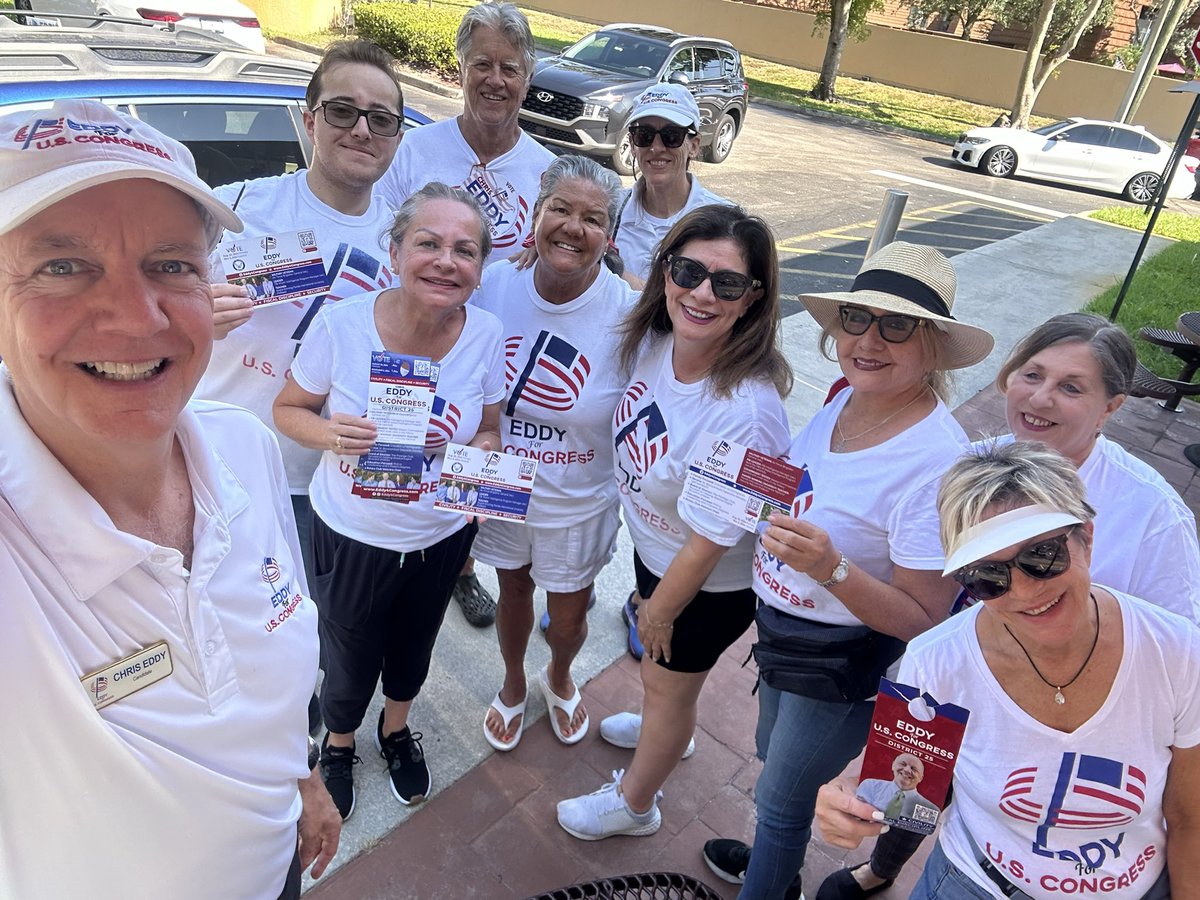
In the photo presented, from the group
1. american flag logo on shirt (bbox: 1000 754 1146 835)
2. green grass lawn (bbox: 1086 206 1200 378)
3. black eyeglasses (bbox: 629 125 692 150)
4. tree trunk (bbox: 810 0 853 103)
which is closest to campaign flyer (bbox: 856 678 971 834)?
american flag logo on shirt (bbox: 1000 754 1146 835)

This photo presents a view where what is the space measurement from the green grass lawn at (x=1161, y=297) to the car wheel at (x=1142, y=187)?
166 inches

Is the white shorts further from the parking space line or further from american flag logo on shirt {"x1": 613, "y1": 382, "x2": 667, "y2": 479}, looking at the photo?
the parking space line

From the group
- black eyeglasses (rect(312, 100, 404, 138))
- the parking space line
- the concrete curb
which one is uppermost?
black eyeglasses (rect(312, 100, 404, 138))

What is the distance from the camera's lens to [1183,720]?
5.22 ft

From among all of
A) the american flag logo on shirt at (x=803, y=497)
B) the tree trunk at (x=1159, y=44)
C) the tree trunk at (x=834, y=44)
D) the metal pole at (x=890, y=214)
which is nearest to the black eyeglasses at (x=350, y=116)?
the american flag logo on shirt at (x=803, y=497)

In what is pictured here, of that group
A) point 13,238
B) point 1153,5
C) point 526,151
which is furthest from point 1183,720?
point 1153,5

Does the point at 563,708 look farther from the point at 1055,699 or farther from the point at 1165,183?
the point at 1165,183

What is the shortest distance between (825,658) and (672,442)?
0.72 m

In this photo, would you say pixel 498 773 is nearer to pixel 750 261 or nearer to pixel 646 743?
pixel 646 743

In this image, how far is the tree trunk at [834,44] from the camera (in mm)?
24859

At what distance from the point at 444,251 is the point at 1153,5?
4317cm

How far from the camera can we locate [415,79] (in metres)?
15.1

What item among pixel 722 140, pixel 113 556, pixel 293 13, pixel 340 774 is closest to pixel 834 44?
pixel 722 140

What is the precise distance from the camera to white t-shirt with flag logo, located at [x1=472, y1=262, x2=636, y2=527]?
2516 mm
